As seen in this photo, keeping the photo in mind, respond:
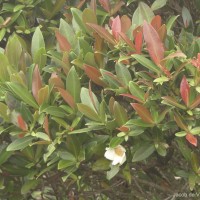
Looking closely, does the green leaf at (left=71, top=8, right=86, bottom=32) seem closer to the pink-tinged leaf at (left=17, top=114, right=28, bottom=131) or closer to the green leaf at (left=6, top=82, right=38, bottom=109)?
the green leaf at (left=6, top=82, right=38, bottom=109)

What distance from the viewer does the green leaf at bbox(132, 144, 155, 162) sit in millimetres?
2051

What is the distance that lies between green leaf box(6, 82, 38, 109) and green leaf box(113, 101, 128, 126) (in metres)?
0.36

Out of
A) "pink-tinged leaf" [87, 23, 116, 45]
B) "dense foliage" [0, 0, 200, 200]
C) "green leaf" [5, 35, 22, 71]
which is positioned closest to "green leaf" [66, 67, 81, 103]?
"dense foliage" [0, 0, 200, 200]

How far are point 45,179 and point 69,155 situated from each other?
1.86 ft

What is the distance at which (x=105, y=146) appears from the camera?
2133 mm

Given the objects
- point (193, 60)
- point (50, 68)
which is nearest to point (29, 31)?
point (50, 68)

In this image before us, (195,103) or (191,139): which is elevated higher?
(195,103)

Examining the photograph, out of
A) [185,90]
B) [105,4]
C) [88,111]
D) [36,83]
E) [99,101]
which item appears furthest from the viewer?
[105,4]

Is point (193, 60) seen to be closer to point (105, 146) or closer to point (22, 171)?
point (105, 146)

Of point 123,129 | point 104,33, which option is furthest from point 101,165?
point 104,33

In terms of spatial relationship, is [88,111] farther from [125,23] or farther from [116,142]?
[125,23]

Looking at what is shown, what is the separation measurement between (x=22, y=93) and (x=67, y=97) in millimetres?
196

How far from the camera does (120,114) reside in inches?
79.2

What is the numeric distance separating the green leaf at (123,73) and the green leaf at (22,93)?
0.39m
